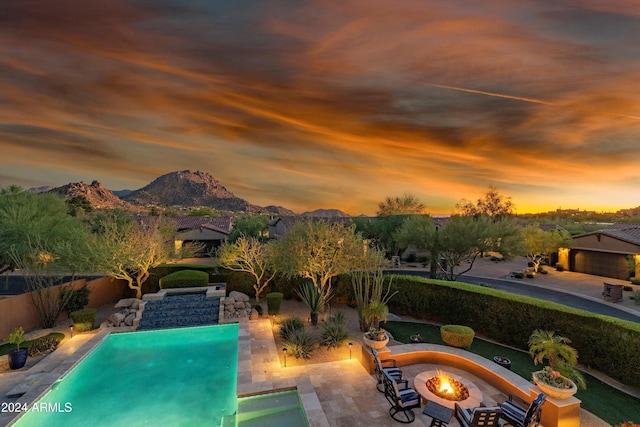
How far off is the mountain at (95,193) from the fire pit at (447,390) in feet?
345

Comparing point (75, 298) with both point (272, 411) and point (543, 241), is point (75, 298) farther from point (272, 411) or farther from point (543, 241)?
point (543, 241)

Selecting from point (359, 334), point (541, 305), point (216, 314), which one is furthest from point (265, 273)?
point (541, 305)

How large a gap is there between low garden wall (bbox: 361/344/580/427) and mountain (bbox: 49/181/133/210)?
339 ft

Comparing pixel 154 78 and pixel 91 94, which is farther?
pixel 91 94

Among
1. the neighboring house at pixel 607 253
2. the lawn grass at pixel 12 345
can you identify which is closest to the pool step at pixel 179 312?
the lawn grass at pixel 12 345

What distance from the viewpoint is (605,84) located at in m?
13.1

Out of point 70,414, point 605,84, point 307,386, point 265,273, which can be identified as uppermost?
point 605,84

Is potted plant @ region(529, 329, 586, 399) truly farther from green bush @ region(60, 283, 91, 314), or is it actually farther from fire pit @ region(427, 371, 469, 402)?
green bush @ region(60, 283, 91, 314)

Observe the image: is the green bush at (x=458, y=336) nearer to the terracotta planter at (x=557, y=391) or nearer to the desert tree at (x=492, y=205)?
the terracotta planter at (x=557, y=391)

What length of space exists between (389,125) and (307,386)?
51.7ft

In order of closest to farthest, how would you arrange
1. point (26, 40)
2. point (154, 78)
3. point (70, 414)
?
point (70, 414) → point (26, 40) → point (154, 78)

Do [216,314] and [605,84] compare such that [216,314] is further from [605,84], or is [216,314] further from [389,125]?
[605,84]

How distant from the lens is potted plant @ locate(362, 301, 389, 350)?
11180mm

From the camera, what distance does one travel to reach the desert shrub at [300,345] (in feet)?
42.2
